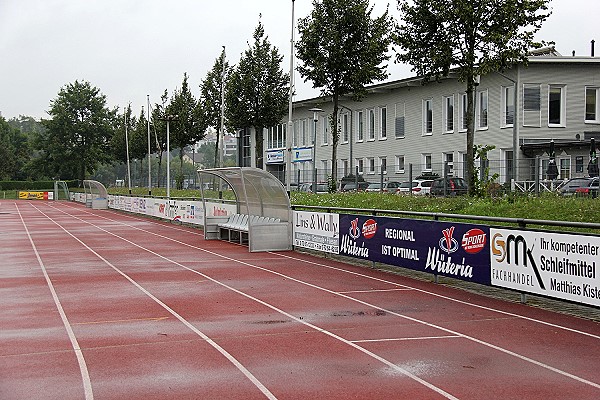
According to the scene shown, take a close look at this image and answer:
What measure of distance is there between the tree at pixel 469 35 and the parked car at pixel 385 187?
751 cm

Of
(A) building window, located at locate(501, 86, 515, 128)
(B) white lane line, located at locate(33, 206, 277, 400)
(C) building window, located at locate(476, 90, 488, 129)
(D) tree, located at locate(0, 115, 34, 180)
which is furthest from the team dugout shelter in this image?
(D) tree, located at locate(0, 115, 34, 180)

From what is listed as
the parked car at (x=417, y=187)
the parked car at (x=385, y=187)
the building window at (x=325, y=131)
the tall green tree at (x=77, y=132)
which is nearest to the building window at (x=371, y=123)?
the building window at (x=325, y=131)

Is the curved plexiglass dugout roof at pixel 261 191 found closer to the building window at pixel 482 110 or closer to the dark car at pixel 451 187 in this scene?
the dark car at pixel 451 187

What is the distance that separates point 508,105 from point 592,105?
4.75 m

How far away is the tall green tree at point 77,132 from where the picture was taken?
113062mm

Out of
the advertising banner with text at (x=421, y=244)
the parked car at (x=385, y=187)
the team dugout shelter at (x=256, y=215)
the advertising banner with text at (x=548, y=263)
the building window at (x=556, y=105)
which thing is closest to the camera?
A: the advertising banner with text at (x=548, y=263)

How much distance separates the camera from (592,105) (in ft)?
137

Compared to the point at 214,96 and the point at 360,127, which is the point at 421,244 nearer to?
the point at 214,96

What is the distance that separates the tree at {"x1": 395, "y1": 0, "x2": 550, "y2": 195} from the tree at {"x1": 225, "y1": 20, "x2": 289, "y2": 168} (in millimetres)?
18428

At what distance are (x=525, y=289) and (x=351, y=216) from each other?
22.0 feet

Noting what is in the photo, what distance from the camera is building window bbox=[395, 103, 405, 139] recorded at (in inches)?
1999

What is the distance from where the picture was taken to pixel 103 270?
Result: 57.3 feet

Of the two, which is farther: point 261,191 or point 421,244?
point 261,191

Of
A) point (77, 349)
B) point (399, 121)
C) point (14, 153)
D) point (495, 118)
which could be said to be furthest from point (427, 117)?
point (14, 153)
